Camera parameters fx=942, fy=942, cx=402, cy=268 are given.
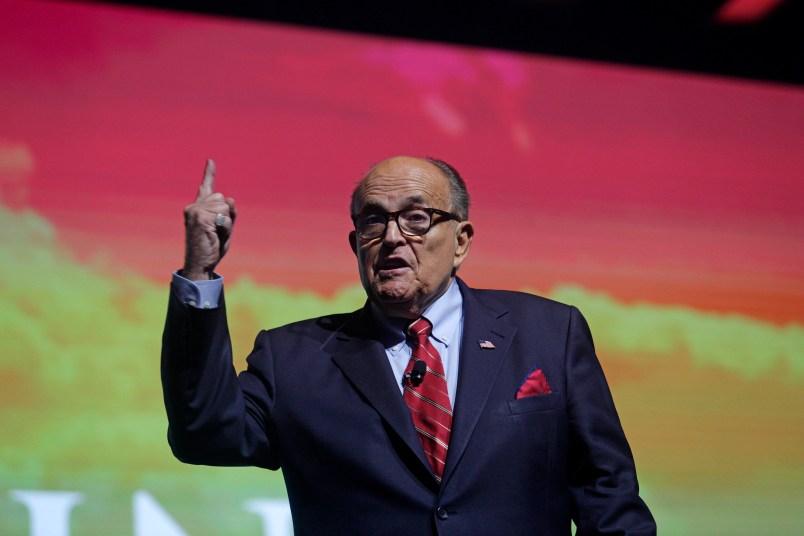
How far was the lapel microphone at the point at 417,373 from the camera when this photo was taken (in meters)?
2.02

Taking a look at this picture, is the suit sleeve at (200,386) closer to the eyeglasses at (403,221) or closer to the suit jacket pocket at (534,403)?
the eyeglasses at (403,221)

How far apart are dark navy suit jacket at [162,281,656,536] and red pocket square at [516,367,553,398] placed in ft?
0.05

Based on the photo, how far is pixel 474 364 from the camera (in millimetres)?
2023

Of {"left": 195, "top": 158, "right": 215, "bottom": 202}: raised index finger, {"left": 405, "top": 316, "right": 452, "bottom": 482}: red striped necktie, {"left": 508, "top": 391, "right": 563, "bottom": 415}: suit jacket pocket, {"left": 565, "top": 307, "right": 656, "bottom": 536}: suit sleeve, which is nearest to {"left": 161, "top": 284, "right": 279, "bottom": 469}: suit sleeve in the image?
{"left": 195, "top": 158, "right": 215, "bottom": 202}: raised index finger

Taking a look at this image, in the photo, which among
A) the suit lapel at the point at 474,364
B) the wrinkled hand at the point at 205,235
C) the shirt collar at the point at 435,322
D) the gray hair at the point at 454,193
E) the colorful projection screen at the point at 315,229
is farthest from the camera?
the colorful projection screen at the point at 315,229

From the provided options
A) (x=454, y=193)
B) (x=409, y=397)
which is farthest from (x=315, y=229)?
(x=409, y=397)

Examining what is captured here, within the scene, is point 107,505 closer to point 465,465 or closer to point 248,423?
point 248,423

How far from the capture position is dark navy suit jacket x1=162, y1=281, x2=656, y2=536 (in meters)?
1.85

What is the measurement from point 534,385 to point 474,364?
135mm

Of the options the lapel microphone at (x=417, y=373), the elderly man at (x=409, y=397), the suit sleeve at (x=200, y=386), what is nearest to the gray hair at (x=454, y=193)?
the elderly man at (x=409, y=397)

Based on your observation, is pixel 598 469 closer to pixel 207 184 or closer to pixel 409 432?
pixel 409 432

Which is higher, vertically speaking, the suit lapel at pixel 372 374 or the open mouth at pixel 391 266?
the open mouth at pixel 391 266

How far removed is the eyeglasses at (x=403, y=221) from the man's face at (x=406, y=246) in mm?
10

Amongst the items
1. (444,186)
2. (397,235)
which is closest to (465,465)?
(397,235)
